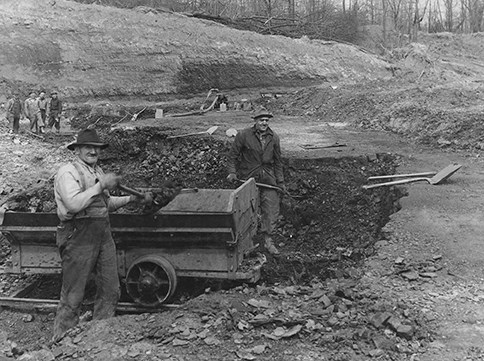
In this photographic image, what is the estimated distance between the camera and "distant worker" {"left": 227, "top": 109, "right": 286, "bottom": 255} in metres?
6.90

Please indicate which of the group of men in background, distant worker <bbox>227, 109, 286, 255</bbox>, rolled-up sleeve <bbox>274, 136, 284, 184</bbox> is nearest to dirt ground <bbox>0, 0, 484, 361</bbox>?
distant worker <bbox>227, 109, 286, 255</bbox>

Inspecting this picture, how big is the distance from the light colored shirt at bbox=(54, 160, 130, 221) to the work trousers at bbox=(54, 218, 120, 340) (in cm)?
9

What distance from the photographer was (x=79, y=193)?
464 centimetres

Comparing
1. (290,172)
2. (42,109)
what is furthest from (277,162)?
(42,109)

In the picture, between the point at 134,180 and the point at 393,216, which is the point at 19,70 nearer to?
the point at 134,180

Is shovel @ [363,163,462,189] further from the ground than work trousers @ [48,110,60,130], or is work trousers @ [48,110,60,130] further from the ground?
work trousers @ [48,110,60,130]

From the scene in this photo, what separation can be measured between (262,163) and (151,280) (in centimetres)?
224

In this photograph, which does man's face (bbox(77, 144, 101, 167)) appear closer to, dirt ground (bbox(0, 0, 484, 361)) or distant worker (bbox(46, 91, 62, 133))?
dirt ground (bbox(0, 0, 484, 361))

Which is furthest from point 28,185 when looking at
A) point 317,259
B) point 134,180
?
point 317,259

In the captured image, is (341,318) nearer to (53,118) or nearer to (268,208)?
(268,208)

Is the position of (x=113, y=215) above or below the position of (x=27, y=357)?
above

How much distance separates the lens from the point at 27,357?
→ 13.7 ft

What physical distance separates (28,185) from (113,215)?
195 inches

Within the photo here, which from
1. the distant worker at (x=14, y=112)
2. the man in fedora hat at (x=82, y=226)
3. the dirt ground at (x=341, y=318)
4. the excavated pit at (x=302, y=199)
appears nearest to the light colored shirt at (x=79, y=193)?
the man in fedora hat at (x=82, y=226)
